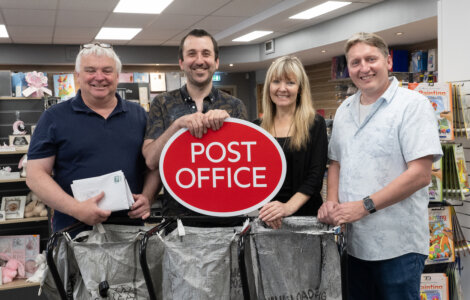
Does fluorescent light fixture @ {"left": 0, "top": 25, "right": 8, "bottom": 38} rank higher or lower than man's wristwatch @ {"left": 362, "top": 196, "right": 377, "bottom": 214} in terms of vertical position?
higher

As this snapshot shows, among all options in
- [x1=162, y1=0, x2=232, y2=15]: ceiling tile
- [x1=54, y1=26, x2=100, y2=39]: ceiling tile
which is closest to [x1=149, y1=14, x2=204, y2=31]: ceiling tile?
[x1=162, y1=0, x2=232, y2=15]: ceiling tile

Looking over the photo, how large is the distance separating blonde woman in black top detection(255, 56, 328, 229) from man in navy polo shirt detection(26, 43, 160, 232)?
58 cm

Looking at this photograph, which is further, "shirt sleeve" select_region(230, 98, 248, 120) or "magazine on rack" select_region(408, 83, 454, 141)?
"magazine on rack" select_region(408, 83, 454, 141)

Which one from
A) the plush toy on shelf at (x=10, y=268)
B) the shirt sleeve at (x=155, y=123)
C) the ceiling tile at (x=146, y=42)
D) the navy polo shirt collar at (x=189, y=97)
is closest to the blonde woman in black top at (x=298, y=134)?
the navy polo shirt collar at (x=189, y=97)

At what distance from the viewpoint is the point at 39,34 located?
29.6ft

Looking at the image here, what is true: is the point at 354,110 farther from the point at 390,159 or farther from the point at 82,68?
the point at 82,68

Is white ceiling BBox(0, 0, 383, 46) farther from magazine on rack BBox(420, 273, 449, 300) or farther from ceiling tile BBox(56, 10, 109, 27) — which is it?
magazine on rack BBox(420, 273, 449, 300)

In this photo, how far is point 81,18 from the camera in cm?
758

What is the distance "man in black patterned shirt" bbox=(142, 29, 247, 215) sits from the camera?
180cm

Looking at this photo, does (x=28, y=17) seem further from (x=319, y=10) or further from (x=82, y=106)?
(x=82, y=106)

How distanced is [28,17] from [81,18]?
2.81 feet

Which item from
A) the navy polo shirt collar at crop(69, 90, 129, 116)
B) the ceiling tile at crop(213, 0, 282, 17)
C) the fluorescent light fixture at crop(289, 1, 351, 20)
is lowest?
the navy polo shirt collar at crop(69, 90, 129, 116)

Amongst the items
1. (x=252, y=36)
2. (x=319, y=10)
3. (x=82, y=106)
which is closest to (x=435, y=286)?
(x=82, y=106)

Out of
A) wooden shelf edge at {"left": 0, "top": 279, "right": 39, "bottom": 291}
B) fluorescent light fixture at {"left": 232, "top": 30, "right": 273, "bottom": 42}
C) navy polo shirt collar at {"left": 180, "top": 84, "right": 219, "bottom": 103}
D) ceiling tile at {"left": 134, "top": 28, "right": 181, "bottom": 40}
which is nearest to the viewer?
navy polo shirt collar at {"left": 180, "top": 84, "right": 219, "bottom": 103}
